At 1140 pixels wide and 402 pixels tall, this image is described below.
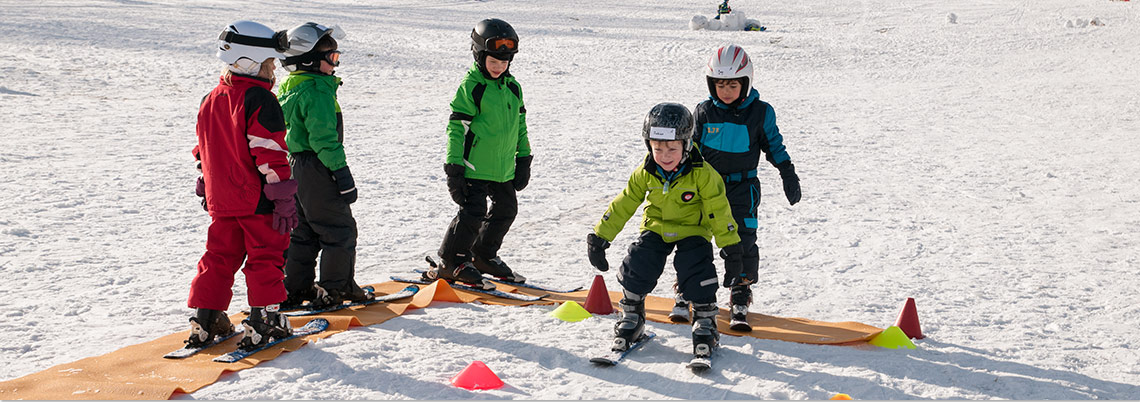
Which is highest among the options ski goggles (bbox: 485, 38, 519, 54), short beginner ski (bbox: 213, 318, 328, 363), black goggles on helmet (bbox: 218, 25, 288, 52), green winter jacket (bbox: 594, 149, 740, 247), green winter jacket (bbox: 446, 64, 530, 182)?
ski goggles (bbox: 485, 38, 519, 54)

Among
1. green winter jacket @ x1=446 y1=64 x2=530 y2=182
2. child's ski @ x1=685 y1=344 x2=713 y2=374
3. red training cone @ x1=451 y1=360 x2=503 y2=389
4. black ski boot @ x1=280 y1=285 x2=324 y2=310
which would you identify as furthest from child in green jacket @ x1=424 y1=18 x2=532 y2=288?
child's ski @ x1=685 y1=344 x2=713 y2=374

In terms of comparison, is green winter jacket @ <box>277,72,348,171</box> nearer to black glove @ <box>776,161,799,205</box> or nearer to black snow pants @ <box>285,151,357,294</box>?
black snow pants @ <box>285,151,357,294</box>

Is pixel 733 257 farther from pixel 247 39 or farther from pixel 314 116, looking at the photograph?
pixel 247 39

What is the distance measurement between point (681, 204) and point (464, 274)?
2129mm

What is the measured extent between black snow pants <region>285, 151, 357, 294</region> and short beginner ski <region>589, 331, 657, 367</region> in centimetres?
190

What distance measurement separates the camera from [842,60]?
23.2 metres

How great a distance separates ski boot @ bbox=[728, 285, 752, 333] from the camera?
222 inches

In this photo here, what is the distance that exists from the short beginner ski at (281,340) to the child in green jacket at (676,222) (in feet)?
5.37

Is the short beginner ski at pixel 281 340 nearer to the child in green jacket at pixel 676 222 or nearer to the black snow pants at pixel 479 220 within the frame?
the black snow pants at pixel 479 220

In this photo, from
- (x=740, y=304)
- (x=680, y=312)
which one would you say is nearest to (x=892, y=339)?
(x=740, y=304)

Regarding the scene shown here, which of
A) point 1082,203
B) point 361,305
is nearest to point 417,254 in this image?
point 361,305

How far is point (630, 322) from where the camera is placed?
5.16 metres

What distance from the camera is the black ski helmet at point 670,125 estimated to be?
4.88 m

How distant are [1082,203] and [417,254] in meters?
6.48
